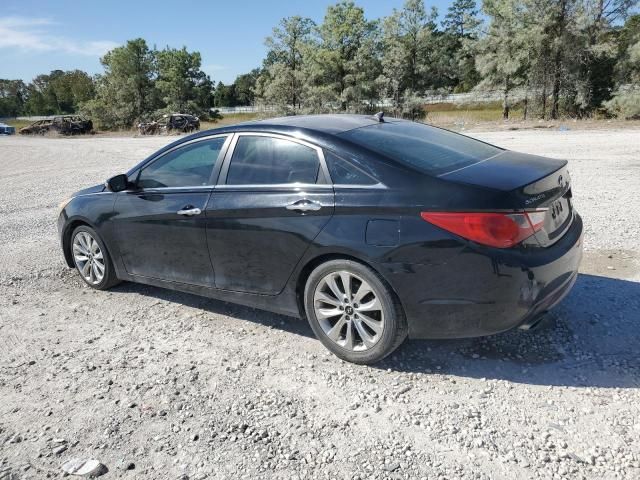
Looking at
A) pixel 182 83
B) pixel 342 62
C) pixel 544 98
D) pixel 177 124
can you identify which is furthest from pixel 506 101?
pixel 182 83

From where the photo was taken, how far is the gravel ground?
262cm

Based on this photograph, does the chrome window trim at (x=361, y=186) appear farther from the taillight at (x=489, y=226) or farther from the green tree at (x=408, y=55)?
the green tree at (x=408, y=55)

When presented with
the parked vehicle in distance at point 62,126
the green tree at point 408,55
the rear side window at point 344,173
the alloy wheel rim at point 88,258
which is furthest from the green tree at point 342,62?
the rear side window at point 344,173

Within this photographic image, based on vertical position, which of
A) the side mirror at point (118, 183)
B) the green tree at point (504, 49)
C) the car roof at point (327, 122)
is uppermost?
the green tree at point (504, 49)

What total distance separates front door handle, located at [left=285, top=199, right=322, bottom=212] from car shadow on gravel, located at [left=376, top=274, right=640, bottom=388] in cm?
117

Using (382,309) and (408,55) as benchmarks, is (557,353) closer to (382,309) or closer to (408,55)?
(382,309)

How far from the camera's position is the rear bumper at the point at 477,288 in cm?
298

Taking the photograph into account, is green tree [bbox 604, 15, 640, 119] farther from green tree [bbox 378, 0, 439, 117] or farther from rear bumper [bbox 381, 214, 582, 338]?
rear bumper [bbox 381, 214, 582, 338]

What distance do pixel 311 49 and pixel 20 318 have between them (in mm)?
45975

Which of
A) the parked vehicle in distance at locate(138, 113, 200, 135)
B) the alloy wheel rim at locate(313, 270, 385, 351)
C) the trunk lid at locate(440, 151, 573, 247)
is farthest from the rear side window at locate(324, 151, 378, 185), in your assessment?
the parked vehicle in distance at locate(138, 113, 200, 135)

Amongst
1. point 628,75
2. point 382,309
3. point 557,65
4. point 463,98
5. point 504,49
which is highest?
point 504,49

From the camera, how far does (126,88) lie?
55.9 m

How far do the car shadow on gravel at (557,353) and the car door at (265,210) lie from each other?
1081mm

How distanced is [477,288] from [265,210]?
1.56 metres
